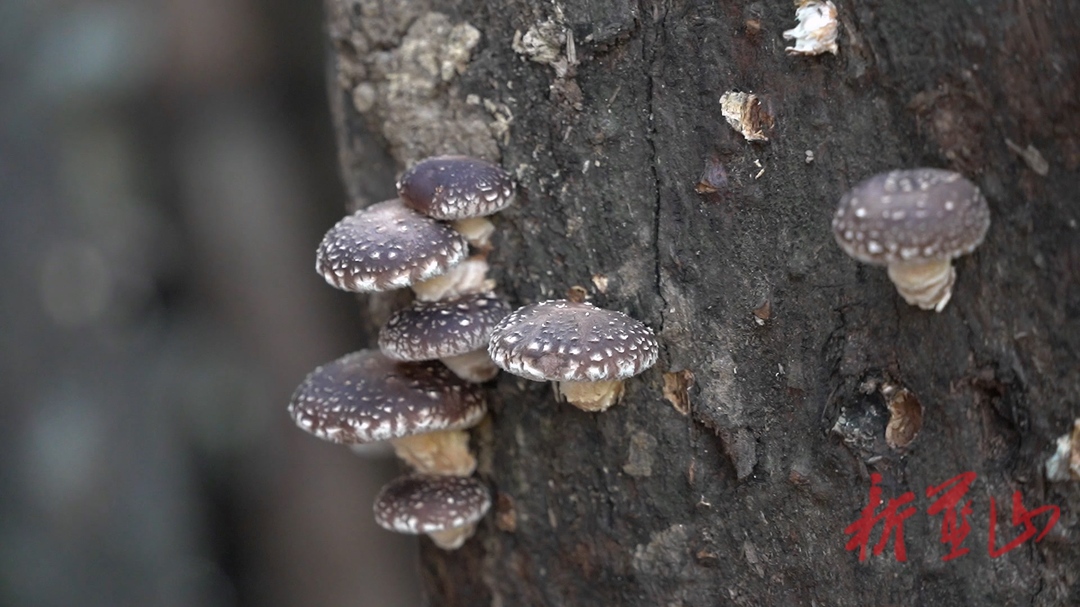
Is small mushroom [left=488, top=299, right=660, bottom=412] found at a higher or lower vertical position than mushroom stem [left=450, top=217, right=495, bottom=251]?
lower

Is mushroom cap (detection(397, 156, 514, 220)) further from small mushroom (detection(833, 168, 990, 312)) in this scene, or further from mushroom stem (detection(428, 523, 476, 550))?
mushroom stem (detection(428, 523, 476, 550))

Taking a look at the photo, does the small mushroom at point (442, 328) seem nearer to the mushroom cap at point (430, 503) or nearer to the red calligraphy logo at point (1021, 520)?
the mushroom cap at point (430, 503)

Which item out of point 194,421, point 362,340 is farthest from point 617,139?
point 194,421

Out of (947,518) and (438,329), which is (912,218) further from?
(438,329)

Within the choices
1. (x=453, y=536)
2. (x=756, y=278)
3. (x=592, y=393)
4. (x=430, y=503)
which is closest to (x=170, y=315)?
(x=453, y=536)

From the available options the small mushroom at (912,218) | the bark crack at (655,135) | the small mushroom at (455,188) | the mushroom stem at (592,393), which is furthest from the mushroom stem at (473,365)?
the small mushroom at (912,218)

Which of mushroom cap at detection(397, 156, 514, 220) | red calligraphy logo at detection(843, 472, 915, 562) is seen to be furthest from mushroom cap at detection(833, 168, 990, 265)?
mushroom cap at detection(397, 156, 514, 220)

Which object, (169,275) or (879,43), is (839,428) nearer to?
(879,43)
